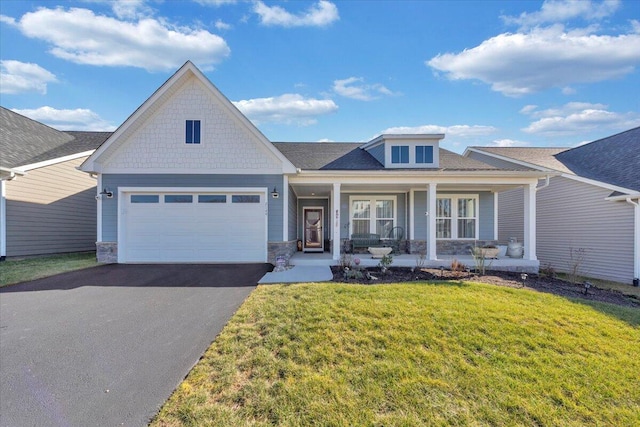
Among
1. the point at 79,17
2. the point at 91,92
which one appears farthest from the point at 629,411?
the point at 91,92

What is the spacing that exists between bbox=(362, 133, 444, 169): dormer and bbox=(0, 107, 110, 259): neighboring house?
11912 mm

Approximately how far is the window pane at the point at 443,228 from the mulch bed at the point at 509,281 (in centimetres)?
393

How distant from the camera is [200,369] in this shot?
3.43 meters

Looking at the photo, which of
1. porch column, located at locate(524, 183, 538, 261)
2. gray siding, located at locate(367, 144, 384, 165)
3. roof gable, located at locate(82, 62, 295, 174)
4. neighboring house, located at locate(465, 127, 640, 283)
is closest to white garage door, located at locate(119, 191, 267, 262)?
roof gable, located at locate(82, 62, 295, 174)

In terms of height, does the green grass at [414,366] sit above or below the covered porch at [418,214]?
below

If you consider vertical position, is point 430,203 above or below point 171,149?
below

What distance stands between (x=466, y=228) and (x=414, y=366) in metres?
11.0

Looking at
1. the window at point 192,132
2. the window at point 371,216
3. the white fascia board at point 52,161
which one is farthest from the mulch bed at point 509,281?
the white fascia board at point 52,161

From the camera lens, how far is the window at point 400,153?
11797 millimetres

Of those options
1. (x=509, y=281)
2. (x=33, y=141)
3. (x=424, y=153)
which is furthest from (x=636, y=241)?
(x=33, y=141)

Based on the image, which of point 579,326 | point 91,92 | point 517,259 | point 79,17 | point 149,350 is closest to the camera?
point 149,350

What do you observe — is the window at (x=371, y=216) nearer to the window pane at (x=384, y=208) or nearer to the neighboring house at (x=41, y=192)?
the window pane at (x=384, y=208)

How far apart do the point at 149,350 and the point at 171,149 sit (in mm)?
7882

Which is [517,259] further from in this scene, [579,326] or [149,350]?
[149,350]
